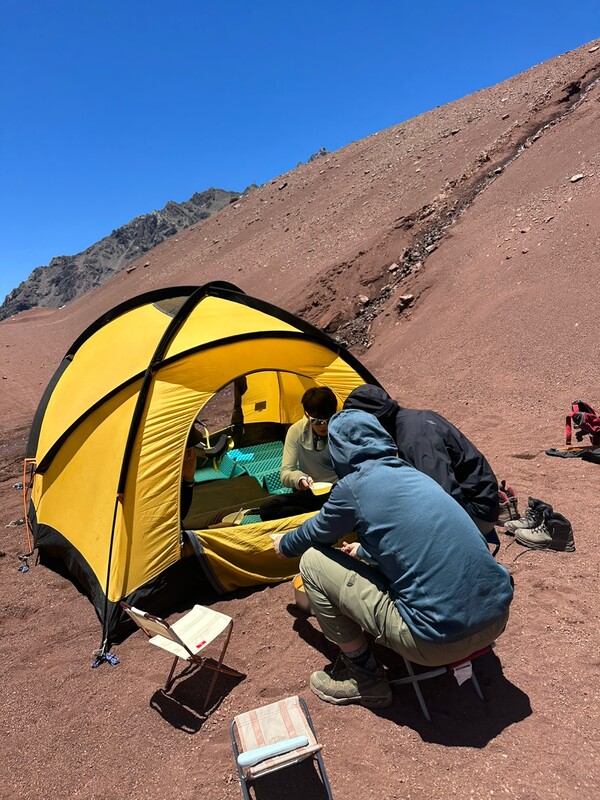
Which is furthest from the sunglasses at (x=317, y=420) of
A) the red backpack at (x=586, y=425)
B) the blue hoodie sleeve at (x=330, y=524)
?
the red backpack at (x=586, y=425)

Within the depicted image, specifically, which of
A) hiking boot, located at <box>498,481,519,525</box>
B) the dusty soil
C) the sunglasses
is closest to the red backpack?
the dusty soil

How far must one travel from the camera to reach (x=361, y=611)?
308cm

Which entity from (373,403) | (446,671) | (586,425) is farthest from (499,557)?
(586,425)

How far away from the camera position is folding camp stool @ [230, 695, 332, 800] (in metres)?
2.62

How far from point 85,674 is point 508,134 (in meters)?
24.8

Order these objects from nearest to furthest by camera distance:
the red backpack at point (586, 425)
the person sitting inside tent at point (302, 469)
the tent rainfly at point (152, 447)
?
1. the tent rainfly at point (152, 447)
2. the person sitting inside tent at point (302, 469)
3. the red backpack at point (586, 425)

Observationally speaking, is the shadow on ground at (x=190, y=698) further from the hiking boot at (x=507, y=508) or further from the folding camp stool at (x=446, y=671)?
the hiking boot at (x=507, y=508)

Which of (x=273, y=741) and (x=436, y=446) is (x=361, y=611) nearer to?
(x=273, y=741)

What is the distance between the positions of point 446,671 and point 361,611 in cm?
64

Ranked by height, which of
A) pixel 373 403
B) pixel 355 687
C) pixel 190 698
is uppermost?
pixel 373 403

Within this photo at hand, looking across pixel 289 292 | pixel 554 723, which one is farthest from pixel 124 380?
pixel 289 292

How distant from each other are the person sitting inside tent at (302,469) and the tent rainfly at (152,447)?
1.14 ft

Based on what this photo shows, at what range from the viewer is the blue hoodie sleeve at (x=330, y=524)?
9.91ft

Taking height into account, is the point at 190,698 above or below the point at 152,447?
below
